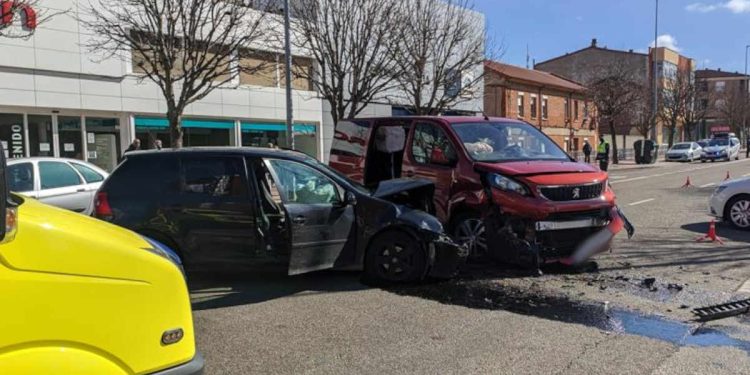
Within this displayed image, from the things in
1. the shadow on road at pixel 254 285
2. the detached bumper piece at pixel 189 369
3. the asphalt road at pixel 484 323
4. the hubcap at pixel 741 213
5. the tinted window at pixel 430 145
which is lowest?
the asphalt road at pixel 484 323

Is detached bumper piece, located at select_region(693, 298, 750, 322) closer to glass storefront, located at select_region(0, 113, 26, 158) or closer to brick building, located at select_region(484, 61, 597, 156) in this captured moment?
glass storefront, located at select_region(0, 113, 26, 158)

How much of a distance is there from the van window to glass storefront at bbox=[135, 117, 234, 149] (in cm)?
1210

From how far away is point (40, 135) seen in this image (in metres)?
17.9

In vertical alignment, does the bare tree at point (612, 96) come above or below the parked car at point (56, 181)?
above

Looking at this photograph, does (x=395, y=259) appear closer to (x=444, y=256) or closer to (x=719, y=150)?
(x=444, y=256)

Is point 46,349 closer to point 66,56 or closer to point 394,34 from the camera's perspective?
point 66,56

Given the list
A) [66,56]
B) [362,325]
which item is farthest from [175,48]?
[362,325]

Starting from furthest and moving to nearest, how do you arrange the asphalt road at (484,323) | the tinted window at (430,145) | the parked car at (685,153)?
the parked car at (685,153) → the tinted window at (430,145) → the asphalt road at (484,323)

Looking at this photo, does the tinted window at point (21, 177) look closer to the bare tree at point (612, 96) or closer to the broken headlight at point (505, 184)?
the broken headlight at point (505, 184)

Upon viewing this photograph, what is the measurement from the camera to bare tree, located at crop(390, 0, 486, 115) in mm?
21500

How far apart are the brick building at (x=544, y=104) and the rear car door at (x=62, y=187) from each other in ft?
98.9

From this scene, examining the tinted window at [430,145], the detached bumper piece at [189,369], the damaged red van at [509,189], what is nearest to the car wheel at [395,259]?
the damaged red van at [509,189]

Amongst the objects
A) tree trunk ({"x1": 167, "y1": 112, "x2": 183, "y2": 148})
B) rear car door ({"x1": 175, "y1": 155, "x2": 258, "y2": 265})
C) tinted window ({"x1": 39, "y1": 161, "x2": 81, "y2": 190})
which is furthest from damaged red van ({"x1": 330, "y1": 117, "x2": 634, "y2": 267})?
tree trunk ({"x1": 167, "y1": 112, "x2": 183, "y2": 148})

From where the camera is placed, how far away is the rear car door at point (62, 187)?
10.5 m
